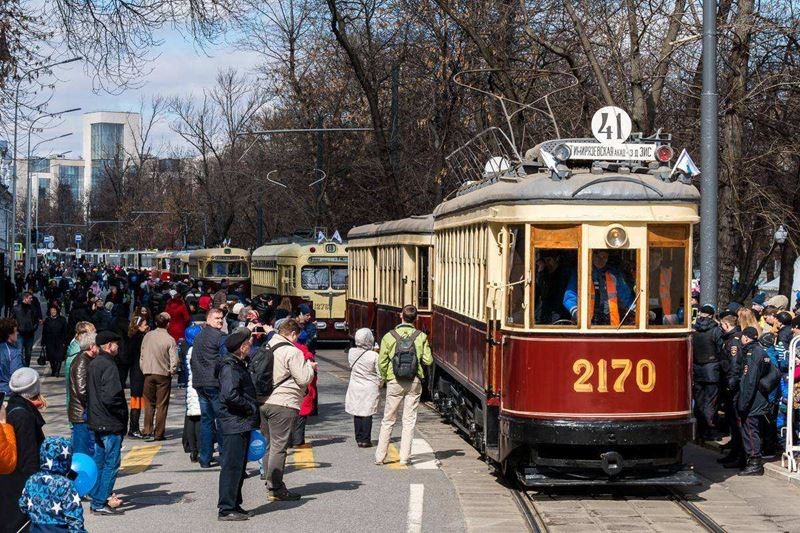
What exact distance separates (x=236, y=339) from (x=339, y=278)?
23573mm

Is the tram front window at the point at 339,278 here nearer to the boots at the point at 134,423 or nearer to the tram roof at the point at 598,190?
the boots at the point at 134,423

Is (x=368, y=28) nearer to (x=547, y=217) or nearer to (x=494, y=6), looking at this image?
(x=494, y=6)

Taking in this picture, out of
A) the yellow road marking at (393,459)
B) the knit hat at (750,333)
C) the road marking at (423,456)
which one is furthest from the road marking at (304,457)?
the knit hat at (750,333)

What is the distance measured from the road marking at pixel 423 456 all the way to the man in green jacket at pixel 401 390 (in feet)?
0.53

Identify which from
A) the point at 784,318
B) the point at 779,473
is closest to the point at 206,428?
the point at 779,473

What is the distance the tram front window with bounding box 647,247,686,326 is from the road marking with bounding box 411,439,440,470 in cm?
326

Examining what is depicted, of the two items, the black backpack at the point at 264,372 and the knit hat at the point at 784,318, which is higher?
the knit hat at the point at 784,318

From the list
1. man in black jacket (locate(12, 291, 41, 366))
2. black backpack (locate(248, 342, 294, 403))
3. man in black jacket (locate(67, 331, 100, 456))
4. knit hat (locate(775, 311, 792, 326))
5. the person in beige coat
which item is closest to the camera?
man in black jacket (locate(67, 331, 100, 456))

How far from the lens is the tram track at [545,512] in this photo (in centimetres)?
1088

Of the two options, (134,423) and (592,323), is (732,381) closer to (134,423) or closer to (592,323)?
(592,323)

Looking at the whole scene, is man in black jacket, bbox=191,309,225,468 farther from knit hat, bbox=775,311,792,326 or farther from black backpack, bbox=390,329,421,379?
knit hat, bbox=775,311,792,326

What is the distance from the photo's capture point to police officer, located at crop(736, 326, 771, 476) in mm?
13578

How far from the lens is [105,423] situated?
11625 mm

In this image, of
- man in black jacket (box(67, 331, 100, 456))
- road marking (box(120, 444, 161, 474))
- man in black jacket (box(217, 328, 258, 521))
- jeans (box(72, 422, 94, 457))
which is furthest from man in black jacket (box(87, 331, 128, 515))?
road marking (box(120, 444, 161, 474))
